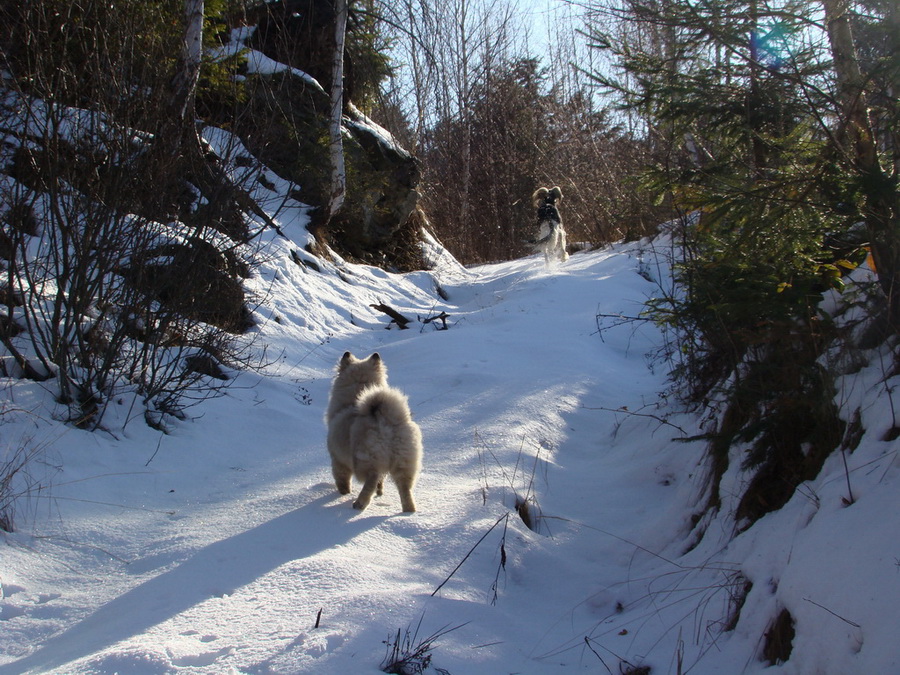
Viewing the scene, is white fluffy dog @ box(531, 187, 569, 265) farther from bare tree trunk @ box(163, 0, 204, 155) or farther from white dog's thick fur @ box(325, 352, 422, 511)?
white dog's thick fur @ box(325, 352, 422, 511)

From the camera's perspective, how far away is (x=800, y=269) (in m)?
4.02

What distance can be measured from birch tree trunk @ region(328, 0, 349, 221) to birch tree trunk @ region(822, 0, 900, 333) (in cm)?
1075

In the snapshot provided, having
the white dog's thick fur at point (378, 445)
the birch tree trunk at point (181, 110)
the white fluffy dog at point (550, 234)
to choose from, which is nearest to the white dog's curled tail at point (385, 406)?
the white dog's thick fur at point (378, 445)

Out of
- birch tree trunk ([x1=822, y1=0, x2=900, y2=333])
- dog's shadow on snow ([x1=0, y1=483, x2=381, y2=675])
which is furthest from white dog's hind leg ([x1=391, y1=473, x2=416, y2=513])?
birch tree trunk ([x1=822, y1=0, x2=900, y2=333])

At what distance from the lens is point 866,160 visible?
376 cm

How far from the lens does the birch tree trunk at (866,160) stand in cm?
355

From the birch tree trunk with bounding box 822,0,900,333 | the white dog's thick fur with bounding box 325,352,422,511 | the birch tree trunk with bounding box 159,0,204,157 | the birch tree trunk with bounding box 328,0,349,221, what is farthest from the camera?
the birch tree trunk with bounding box 328,0,349,221

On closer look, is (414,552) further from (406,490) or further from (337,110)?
(337,110)

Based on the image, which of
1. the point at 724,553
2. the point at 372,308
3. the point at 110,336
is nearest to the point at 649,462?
the point at 724,553

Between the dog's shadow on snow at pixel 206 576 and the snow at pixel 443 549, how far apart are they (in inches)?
0.7

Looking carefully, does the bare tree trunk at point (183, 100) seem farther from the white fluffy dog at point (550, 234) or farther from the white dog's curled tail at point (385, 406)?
the white fluffy dog at point (550, 234)

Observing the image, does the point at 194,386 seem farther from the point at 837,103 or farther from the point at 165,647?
the point at 837,103

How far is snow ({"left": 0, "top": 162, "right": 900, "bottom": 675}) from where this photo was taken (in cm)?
287

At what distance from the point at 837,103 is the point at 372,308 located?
9.65 metres
